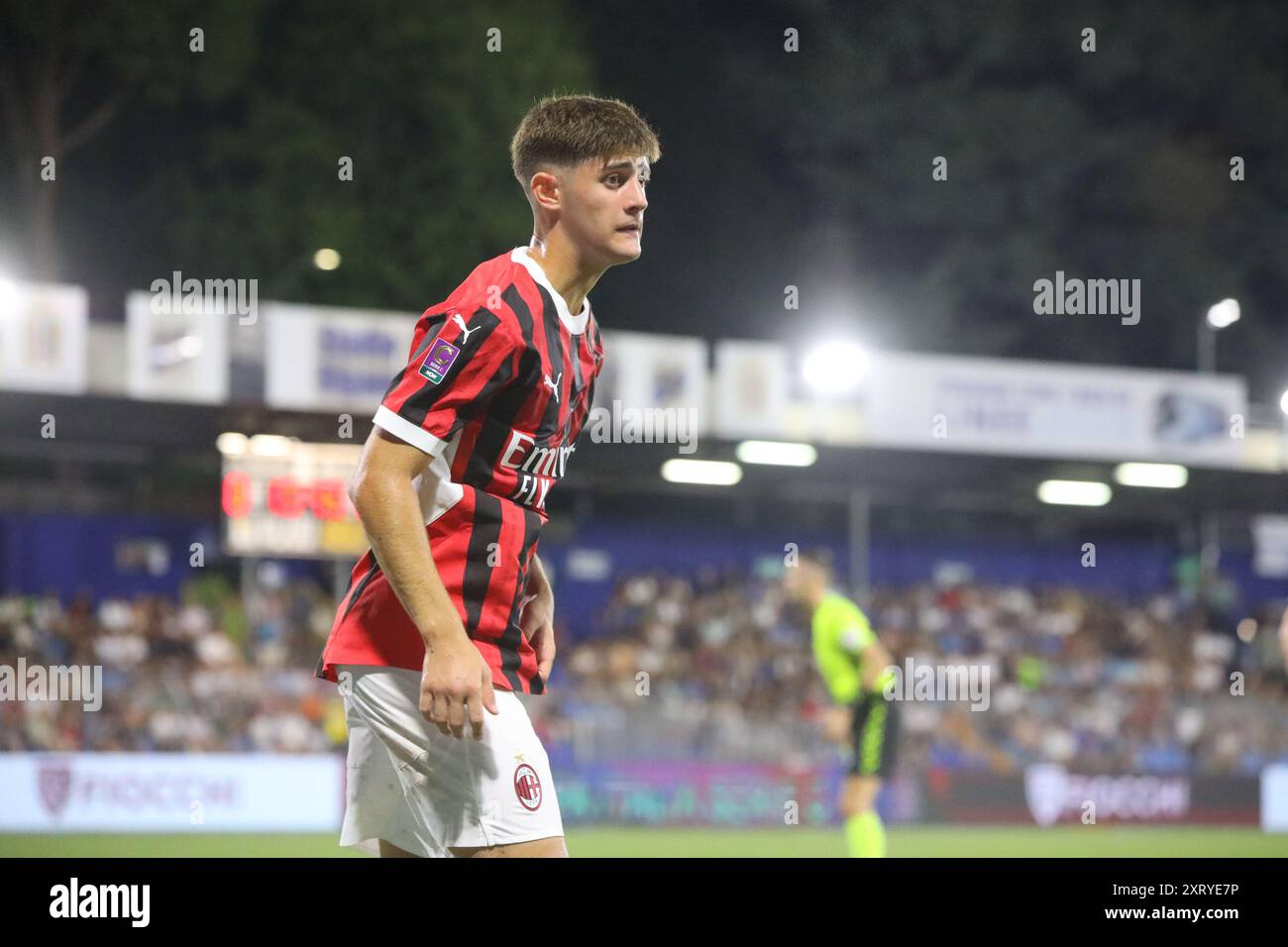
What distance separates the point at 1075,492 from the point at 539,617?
24837 millimetres

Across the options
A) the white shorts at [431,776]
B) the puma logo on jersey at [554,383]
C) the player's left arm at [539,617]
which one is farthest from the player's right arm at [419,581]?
the player's left arm at [539,617]

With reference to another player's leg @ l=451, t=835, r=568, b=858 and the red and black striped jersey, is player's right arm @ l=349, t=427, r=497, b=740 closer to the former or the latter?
the red and black striped jersey

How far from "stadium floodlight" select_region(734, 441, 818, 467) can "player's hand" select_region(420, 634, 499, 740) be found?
20204mm

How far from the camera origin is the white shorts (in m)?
3.69

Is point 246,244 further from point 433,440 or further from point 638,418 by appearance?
point 433,440

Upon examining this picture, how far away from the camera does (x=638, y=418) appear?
2289 cm

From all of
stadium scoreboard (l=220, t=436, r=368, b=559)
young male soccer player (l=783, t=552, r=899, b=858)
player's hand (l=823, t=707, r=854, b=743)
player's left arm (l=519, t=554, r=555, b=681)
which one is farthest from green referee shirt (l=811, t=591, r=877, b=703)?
stadium scoreboard (l=220, t=436, r=368, b=559)

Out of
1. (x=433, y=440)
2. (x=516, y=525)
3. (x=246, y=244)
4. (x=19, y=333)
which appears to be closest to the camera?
(x=433, y=440)

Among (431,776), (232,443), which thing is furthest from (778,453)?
(431,776)

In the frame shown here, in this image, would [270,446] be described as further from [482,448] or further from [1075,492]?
[482,448]
